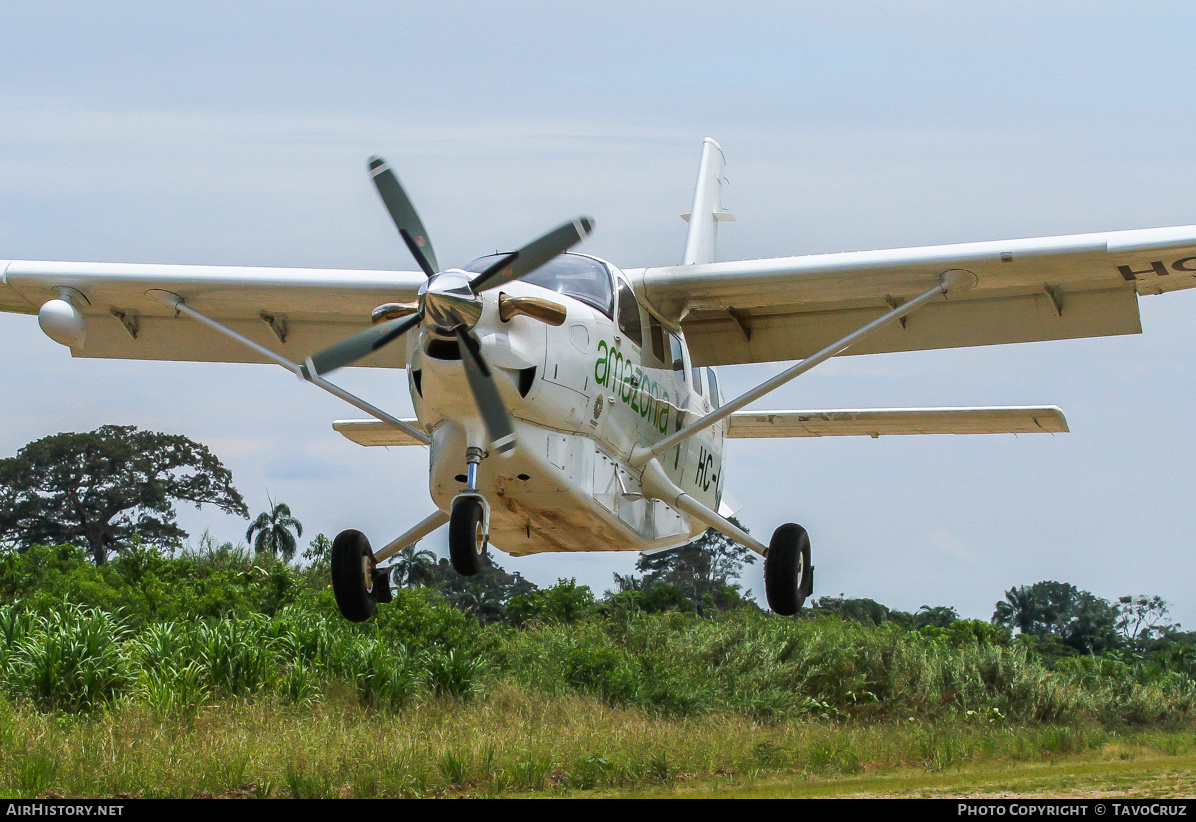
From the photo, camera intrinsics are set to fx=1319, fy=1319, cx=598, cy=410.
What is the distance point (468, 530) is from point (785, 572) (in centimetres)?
352

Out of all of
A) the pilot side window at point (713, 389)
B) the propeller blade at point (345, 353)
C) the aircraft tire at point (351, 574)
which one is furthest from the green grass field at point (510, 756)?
the propeller blade at point (345, 353)

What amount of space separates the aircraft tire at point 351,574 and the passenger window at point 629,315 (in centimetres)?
305

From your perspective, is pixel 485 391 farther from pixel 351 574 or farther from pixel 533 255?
pixel 351 574

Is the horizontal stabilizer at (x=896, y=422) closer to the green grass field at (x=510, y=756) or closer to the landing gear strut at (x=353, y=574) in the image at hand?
the green grass field at (x=510, y=756)

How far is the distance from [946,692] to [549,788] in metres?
12.1

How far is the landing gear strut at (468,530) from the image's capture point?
10.4 metres

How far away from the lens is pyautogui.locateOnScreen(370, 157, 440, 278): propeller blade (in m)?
11.3

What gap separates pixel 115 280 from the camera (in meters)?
14.3

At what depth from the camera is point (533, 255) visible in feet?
34.7

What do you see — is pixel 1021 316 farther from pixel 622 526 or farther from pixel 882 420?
pixel 622 526

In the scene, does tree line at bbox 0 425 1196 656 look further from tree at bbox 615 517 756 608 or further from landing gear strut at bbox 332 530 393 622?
landing gear strut at bbox 332 530 393 622

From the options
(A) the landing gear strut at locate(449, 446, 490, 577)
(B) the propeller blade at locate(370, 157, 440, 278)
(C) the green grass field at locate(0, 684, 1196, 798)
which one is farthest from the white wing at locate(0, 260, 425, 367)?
(C) the green grass field at locate(0, 684, 1196, 798)

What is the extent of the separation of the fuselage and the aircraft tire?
81 centimetres

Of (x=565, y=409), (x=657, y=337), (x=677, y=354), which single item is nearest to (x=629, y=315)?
(x=657, y=337)
